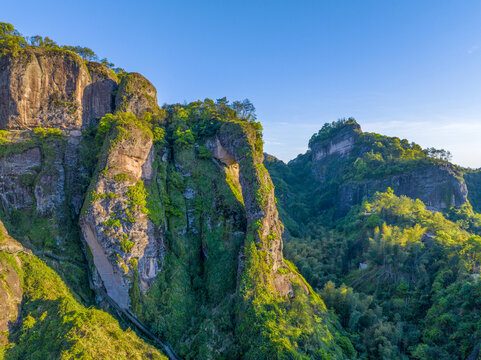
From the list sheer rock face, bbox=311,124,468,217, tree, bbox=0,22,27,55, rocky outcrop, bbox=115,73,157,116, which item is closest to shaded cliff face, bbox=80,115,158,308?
rocky outcrop, bbox=115,73,157,116

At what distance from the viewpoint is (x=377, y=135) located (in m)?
65.1

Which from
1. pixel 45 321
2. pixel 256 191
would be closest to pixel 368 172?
pixel 256 191

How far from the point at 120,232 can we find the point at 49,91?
1878 cm

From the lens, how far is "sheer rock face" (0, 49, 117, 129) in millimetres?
23781

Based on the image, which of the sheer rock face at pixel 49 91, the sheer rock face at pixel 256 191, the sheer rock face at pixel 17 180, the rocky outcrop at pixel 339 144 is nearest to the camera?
the sheer rock face at pixel 17 180

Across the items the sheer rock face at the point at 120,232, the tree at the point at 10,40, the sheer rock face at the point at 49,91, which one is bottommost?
the sheer rock face at the point at 120,232

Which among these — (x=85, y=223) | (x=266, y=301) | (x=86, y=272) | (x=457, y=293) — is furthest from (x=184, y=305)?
(x=457, y=293)

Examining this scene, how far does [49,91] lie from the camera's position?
2597 cm

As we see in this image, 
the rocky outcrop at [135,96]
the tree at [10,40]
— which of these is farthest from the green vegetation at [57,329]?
the tree at [10,40]

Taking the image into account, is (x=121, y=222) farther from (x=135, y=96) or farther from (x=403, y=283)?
(x=403, y=283)

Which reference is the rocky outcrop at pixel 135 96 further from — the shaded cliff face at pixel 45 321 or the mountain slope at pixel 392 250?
the mountain slope at pixel 392 250

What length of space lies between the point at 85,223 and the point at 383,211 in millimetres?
41108

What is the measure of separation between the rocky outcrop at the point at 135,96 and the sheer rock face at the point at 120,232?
25.5 feet

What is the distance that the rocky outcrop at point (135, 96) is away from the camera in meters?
29.5
